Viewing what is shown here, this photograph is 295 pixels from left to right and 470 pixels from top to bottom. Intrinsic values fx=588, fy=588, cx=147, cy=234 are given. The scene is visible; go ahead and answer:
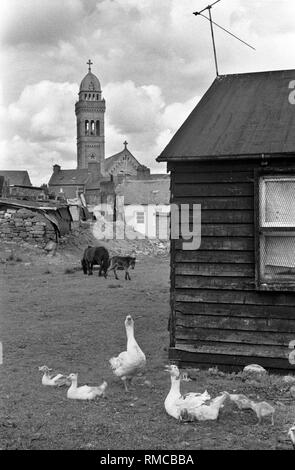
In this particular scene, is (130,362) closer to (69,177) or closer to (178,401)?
(178,401)

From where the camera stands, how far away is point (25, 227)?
96.3 feet

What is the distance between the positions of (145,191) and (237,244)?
51.5m

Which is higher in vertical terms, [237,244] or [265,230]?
[265,230]

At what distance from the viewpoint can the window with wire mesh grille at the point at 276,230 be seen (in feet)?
28.7

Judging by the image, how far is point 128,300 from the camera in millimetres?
16828

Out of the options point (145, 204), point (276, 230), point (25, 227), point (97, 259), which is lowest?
point (97, 259)

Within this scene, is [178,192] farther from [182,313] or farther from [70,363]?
[70,363]

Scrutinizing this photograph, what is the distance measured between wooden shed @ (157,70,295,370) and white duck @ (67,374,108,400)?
1950 millimetres

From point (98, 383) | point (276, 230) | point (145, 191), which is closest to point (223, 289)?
point (276, 230)

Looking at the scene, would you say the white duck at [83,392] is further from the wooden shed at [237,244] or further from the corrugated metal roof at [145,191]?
the corrugated metal roof at [145,191]

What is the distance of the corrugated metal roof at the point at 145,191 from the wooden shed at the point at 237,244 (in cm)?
4921

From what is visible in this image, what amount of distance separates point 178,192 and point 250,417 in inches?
147

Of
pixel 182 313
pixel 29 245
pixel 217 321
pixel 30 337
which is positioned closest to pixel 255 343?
pixel 217 321

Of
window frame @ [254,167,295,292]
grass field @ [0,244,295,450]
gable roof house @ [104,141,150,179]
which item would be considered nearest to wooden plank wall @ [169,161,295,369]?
window frame @ [254,167,295,292]
